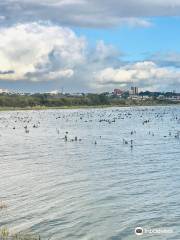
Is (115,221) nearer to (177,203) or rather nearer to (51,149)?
(177,203)

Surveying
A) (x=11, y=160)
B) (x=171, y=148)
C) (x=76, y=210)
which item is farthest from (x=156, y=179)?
(x=171, y=148)

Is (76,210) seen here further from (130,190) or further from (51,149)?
(51,149)

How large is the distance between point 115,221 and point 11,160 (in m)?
23.3

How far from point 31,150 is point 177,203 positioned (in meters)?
29.8

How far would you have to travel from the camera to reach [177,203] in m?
25.8

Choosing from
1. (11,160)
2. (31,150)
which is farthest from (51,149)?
(11,160)

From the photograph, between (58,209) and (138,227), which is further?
(58,209)

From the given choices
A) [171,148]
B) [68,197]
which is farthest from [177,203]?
[171,148]

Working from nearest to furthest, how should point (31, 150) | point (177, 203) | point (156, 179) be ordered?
point (177, 203), point (156, 179), point (31, 150)

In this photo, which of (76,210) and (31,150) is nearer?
(76,210)

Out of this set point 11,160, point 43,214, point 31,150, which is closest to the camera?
point 43,214

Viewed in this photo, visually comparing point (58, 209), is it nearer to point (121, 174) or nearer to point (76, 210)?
point (76, 210)

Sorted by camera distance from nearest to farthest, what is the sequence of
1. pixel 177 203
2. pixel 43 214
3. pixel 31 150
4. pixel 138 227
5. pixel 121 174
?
pixel 138 227, pixel 43 214, pixel 177 203, pixel 121 174, pixel 31 150

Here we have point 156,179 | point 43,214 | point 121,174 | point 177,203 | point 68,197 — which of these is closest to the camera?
point 43,214
